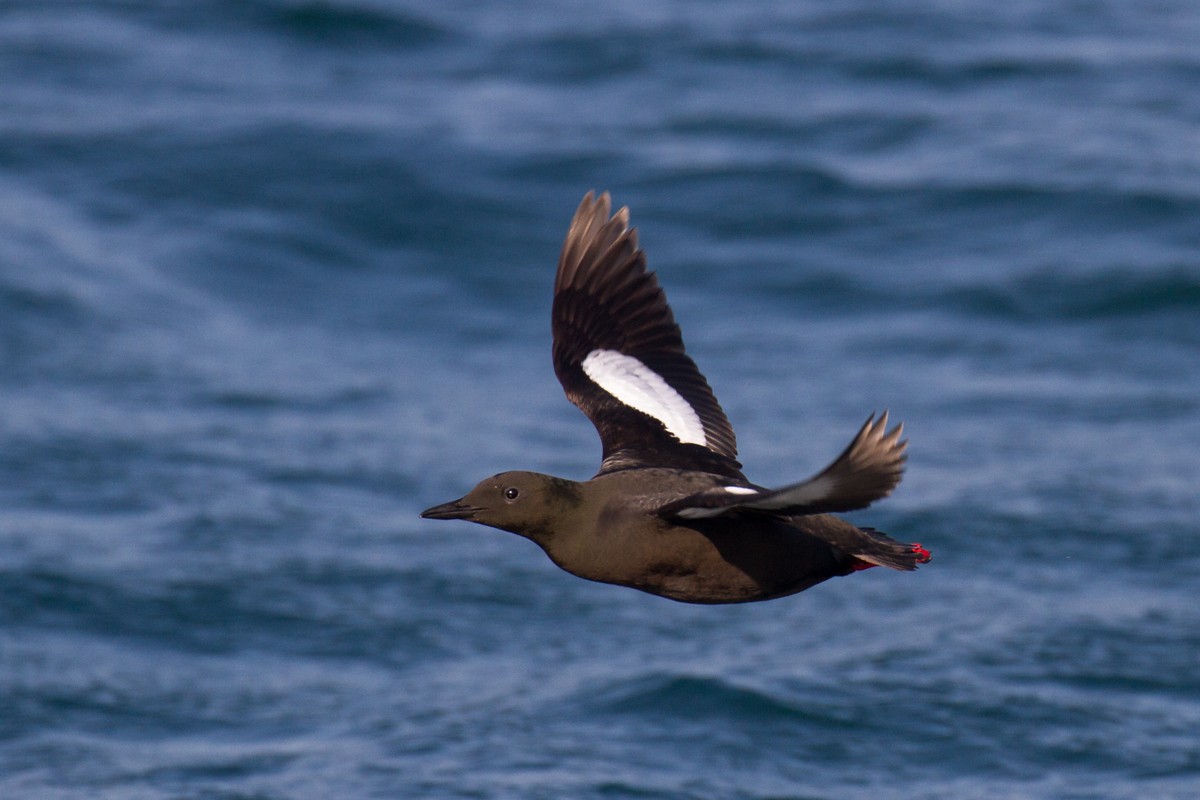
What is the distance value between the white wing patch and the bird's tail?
116 centimetres

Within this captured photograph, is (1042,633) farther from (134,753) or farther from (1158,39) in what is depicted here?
(1158,39)

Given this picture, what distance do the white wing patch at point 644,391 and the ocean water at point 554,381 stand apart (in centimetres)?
502

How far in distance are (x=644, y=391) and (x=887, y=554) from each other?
1.57 meters

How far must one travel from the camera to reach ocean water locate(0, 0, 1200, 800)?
42.9ft

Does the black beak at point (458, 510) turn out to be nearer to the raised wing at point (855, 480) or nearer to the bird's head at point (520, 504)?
the bird's head at point (520, 504)

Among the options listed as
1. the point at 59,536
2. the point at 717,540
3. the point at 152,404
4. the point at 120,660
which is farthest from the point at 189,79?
the point at 717,540

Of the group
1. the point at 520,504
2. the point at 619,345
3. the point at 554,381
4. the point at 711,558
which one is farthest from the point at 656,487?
the point at 554,381

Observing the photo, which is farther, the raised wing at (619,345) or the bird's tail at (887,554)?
the raised wing at (619,345)

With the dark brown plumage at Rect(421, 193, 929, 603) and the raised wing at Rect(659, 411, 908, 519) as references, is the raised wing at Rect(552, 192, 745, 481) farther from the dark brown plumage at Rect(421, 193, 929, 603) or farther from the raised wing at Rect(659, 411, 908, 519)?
the raised wing at Rect(659, 411, 908, 519)

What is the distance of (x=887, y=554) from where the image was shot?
6.36 metres

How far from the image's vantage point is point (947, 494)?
1550 cm

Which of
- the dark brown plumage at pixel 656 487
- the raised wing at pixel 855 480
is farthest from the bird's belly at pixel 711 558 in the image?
the raised wing at pixel 855 480

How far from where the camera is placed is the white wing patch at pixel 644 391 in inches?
295

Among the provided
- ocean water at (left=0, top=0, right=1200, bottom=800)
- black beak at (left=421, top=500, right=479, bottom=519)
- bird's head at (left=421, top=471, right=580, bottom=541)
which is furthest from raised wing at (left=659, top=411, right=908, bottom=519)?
ocean water at (left=0, top=0, right=1200, bottom=800)
